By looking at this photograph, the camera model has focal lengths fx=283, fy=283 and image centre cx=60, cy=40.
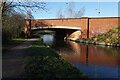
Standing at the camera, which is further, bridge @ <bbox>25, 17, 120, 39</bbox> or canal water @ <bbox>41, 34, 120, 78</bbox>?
bridge @ <bbox>25, 17, 120, 39</bbox>

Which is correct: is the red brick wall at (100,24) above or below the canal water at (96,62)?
above

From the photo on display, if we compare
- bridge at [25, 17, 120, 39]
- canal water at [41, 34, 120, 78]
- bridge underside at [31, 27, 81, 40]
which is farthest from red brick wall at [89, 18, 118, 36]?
canal water at [41, 34, 120, 78]

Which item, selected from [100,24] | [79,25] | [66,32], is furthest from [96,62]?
[66,32]

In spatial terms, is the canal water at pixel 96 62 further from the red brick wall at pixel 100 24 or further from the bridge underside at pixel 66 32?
the bridge underside at pixel 66 32

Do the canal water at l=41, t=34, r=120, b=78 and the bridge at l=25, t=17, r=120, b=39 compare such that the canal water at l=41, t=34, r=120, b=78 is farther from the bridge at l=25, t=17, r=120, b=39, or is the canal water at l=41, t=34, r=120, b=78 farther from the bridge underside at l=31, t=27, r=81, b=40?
the bridge underside at l=31, t=27, r=81, b=40

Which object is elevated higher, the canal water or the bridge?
the bridge

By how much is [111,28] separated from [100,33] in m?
2.70

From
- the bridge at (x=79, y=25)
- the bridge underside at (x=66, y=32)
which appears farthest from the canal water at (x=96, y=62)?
the bridge underside at (x=66, y=32)

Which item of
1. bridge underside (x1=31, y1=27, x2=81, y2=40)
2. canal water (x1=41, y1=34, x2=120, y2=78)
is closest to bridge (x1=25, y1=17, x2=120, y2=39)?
bridge underside (x1=31, y1=27, x2=81, y2=40)

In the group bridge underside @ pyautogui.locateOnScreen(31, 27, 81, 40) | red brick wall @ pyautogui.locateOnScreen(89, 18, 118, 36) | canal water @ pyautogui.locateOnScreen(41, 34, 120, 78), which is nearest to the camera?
canal water @ pyautogui.locateOnScreen(41, 34, 120, 78)

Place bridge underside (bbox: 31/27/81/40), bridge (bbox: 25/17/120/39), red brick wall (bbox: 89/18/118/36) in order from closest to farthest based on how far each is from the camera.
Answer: red brick wall (bbox: 89/18/118/36), bridge (bbox: 25/17/120/39), bridge underside (bbox: 31/27/81/40)

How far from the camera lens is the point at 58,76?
29.6ft

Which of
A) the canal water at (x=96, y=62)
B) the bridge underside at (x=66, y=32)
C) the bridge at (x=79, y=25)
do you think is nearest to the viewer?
the canal water at (x=96, y=62)

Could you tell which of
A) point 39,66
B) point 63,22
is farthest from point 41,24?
point 39,66
